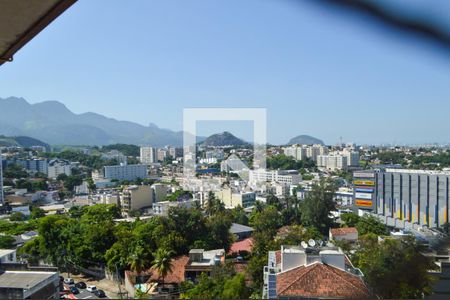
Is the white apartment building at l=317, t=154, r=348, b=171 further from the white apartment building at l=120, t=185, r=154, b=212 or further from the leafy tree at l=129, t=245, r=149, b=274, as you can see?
the leafy tree at l=129, t=245, r=149, b=274

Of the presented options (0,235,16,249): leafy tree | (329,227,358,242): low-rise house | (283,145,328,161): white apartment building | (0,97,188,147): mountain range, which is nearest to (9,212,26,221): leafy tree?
(0,235,16,249): leafy tree

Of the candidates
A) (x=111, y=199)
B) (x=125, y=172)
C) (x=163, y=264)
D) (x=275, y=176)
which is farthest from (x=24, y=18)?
(x=125, y=172)

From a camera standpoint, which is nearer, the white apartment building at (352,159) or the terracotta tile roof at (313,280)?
the terracotta tile roof at (313,280)

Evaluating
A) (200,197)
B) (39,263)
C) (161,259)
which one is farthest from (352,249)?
(200,197)

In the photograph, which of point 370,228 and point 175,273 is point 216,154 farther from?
point 175,273

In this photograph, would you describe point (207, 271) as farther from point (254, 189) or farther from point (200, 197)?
point (254, 189)

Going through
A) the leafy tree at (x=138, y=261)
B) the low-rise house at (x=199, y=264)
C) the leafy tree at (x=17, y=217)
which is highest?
the leafy tree at (x=138, y=261)

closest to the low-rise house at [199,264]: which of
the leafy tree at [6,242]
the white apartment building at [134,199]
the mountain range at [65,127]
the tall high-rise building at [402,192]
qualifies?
the leafy tree at [6,242]

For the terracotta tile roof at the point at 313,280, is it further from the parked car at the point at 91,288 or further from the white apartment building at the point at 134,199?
the white apartment building at the point at 134,199
